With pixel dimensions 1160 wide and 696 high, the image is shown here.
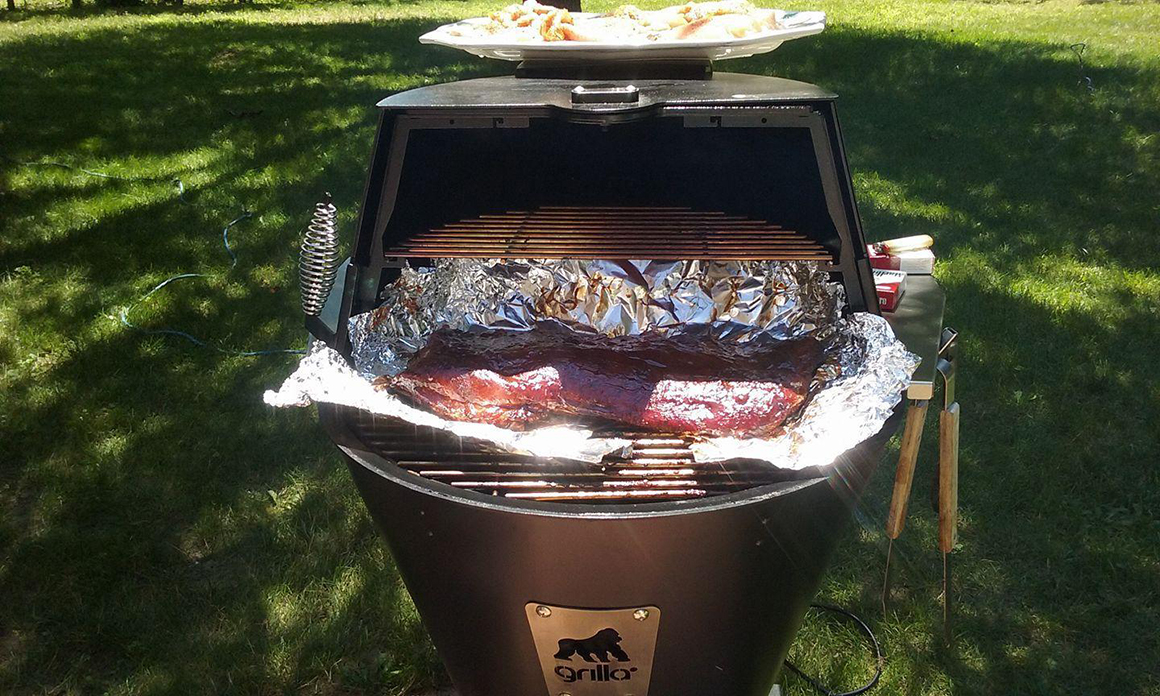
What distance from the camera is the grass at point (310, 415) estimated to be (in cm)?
258

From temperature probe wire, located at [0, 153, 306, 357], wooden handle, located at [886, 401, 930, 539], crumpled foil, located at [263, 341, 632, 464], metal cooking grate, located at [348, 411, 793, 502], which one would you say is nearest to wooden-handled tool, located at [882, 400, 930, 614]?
wooden handle, located at [886, 401, 930, 539]

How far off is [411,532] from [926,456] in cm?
246

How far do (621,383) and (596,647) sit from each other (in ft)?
1.77

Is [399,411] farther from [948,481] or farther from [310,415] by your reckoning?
[310,415]

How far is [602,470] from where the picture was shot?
1.67 metres

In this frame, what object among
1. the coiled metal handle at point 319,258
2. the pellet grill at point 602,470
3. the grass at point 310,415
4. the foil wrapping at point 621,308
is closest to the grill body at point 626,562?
the pellet grill at point 602,470

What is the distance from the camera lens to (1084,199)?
5609mm

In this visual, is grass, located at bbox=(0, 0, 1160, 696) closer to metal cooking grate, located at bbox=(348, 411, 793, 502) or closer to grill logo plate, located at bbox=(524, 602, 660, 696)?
grill logo plate, located at bbox=(524, 602, 660, 696)

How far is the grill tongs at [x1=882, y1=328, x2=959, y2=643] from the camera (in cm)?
220

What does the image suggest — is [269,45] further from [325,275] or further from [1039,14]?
[1039,14]

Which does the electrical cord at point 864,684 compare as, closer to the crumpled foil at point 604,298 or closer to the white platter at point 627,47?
the crumpled foil at point 604,298

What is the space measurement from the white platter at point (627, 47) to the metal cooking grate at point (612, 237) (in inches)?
14.1

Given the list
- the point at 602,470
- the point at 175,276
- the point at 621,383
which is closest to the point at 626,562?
the point at 602,470

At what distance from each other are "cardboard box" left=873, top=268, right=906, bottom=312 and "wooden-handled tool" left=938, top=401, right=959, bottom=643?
1.16 ft
